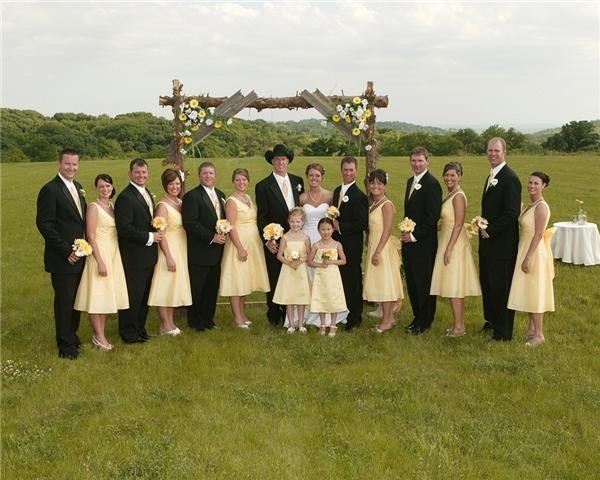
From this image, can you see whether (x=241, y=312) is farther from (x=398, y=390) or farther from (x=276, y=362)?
(x=398, y=390)

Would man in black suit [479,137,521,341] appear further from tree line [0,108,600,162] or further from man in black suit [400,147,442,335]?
tree line [0,108,600,162]

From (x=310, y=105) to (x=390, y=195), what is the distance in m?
16.6

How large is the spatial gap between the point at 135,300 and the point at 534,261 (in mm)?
5323

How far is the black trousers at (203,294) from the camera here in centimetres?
825

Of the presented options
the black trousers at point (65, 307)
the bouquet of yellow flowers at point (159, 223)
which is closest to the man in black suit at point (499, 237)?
the bouquet of yellow flowers at point (159, 223)

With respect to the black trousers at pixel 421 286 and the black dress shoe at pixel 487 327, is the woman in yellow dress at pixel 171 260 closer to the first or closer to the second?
the black trousers at pixel 421 286

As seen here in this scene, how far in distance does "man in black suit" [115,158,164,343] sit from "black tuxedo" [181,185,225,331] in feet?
1.56

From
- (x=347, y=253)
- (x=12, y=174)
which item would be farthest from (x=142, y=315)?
(x=12, y=174)

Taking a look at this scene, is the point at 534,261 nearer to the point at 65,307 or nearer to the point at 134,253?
the point at 134,253

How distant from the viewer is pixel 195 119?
9.17 metres

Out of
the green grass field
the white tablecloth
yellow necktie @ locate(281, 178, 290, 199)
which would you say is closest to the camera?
the green grass field

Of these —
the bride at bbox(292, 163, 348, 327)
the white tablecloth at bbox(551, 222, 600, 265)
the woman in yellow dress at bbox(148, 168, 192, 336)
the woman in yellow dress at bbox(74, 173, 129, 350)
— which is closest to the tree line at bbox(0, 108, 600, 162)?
the white tablecloth at bbox(551, 222, 600, 265)

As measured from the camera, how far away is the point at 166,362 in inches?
283

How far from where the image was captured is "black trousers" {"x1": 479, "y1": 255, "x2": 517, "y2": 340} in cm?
770
